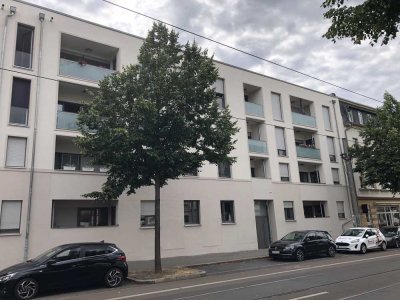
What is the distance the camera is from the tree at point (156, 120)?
1470cm

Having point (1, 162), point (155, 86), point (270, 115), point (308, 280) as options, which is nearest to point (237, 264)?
point (308, 280)

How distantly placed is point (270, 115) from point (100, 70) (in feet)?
44.7

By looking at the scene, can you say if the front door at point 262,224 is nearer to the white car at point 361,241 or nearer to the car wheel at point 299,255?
the white car at point 361,241

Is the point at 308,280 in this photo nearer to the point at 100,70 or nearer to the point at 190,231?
the point at 190,231

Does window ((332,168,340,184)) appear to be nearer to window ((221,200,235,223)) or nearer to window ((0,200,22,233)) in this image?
window ((221,200,235,223))

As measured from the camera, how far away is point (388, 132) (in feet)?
A: 92.3

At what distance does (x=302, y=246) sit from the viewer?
758 inches

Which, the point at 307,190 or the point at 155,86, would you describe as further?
the point at 307,190

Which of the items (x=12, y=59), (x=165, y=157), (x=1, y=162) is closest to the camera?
(x=165, y=157)

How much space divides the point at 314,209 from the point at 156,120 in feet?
68.1

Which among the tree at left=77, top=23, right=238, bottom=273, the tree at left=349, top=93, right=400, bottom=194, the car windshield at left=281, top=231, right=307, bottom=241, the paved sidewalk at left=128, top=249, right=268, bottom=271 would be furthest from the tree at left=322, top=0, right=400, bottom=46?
the tree at left=349, top=93, right=400, bottom=194

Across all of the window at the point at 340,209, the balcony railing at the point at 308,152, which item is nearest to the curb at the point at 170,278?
the balcony railing at the point at 308,152

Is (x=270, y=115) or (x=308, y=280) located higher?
Result: (x=270, y=115)

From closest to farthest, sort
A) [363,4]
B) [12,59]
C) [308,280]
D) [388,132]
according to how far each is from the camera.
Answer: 1. [363,4]
2. [308,280]
3. [12,59]
4. [388,132]
